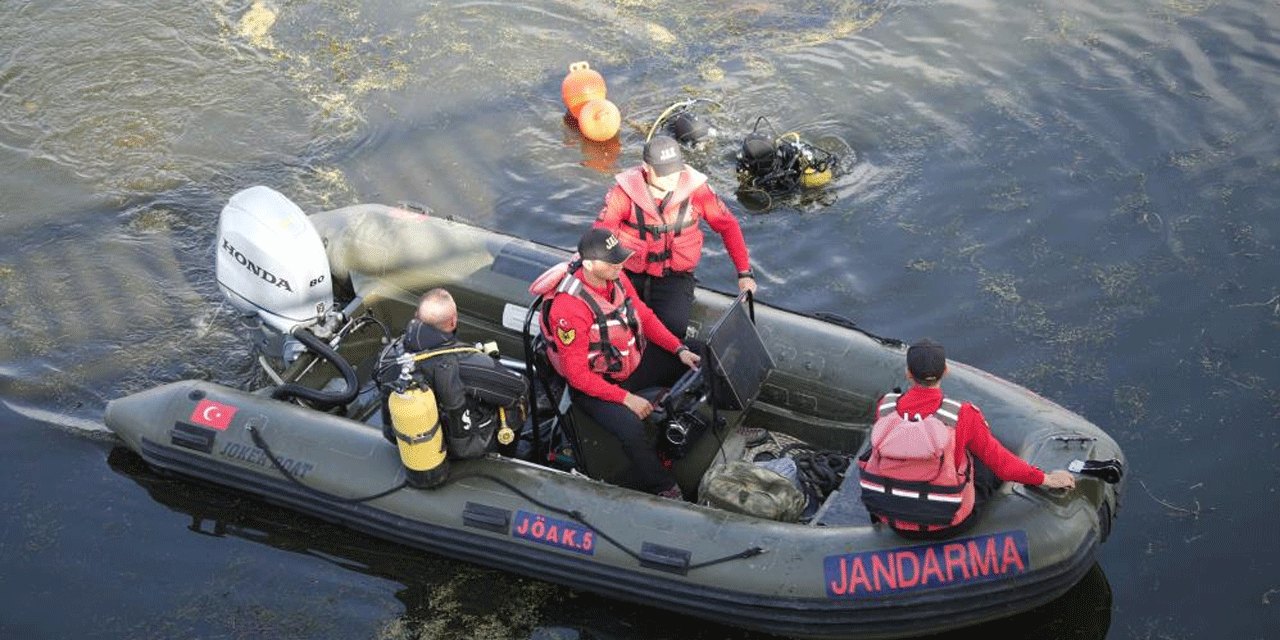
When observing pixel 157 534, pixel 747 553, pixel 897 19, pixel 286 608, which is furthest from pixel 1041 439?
pixel 897 19

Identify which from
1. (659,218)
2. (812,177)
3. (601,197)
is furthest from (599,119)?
(659,218)

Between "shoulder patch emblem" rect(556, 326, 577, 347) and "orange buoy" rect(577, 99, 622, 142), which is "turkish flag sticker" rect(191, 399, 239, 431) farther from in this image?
"orange buoy" rect(577, 99, 622, 142)

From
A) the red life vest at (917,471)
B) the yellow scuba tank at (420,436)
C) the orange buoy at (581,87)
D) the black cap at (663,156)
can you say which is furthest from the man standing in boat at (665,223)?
the orange buoy at (581,87)

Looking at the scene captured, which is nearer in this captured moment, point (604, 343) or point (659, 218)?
point (604, 343)

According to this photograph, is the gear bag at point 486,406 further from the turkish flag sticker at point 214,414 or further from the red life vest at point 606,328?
the turkish flag sticker at point 214,414

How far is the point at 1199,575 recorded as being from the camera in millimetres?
5434

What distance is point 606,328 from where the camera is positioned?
5117mm

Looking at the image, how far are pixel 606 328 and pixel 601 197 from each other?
301 cm

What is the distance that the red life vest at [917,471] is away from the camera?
4.44m

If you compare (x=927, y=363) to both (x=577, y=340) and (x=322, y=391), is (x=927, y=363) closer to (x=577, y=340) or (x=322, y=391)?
(x=577, y=340)

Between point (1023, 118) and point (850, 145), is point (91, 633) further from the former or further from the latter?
point (1023, 118)

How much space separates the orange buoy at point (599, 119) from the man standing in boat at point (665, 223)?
2.61 m

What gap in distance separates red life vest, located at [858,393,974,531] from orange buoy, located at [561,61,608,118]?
14.3 ft

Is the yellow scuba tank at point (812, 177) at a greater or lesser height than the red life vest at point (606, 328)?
lesser
